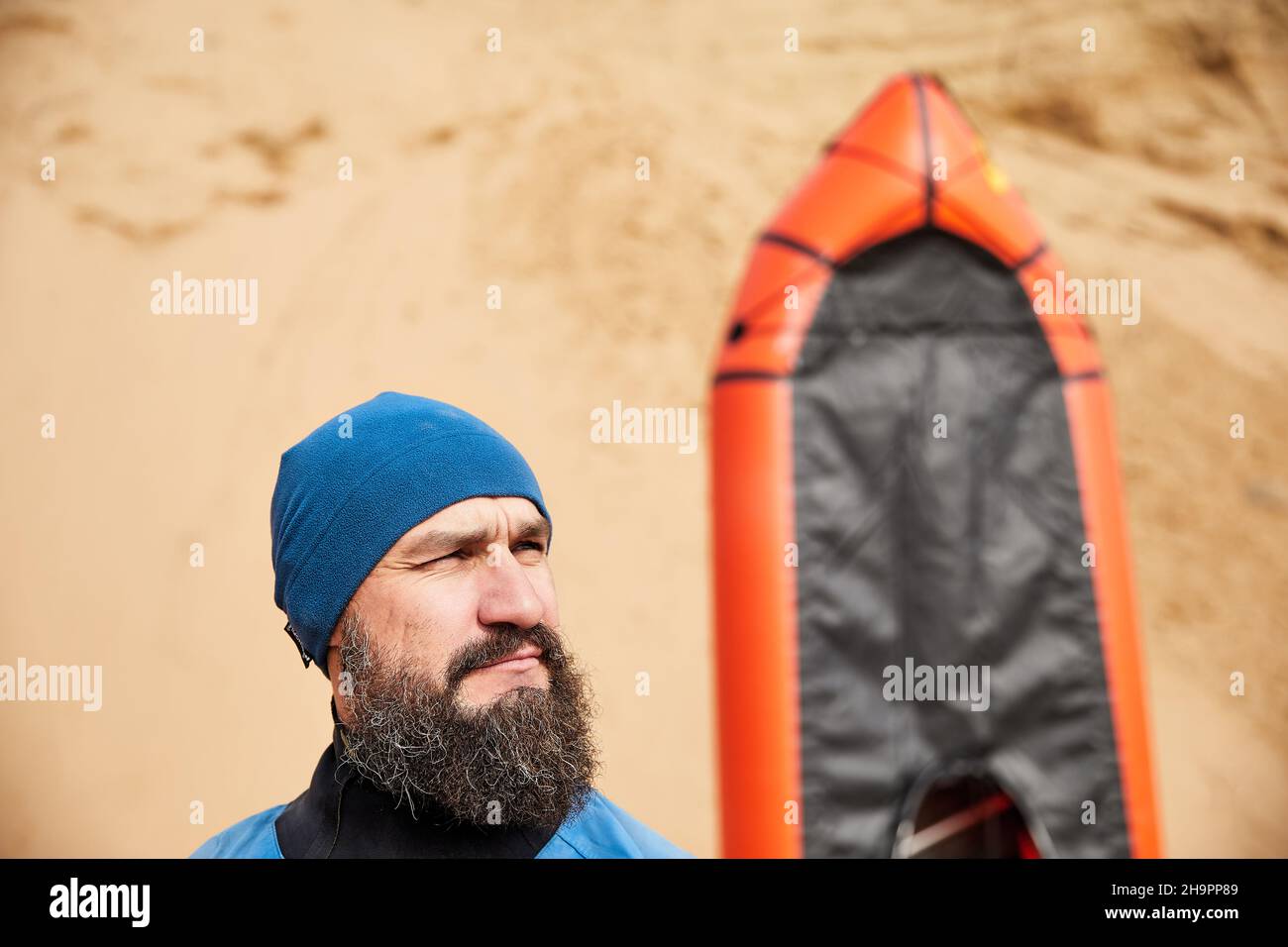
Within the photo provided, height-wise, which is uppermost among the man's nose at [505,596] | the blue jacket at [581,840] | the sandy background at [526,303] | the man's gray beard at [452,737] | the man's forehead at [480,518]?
the sandy background at [526,303]

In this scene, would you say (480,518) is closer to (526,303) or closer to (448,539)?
(448,539)

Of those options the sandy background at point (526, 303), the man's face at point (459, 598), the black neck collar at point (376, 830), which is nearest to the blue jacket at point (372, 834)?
the black neck collar at point (376, 830)

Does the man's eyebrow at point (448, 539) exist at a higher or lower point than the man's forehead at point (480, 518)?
lower

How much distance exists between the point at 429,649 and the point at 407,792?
0.11m

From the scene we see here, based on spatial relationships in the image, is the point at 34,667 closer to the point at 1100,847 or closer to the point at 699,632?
the point at 699,632

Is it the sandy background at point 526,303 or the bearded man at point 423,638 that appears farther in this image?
the sandy background at point 526,303

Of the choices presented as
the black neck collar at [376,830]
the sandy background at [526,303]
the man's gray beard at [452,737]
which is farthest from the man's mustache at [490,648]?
Answer: the sandy background at [526,303]

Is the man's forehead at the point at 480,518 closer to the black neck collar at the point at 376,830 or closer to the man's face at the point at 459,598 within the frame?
the man's face at the point at 459,598

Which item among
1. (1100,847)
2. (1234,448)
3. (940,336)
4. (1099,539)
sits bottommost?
(1100,847)

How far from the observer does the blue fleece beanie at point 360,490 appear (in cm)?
73

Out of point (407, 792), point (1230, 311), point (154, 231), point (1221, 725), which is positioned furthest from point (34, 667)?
point (1230, 311)

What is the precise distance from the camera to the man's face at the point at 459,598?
73 cm

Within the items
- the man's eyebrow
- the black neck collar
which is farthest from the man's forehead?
the black neck collar

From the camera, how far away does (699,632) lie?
120 inches
